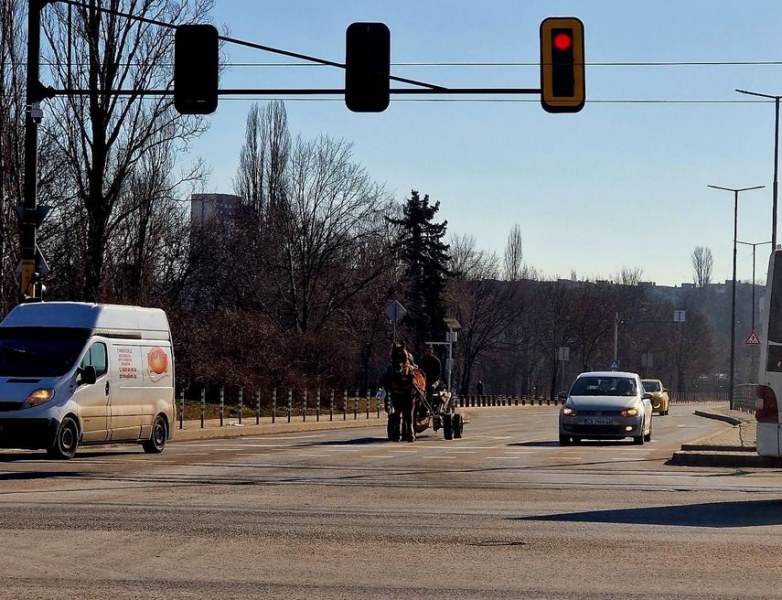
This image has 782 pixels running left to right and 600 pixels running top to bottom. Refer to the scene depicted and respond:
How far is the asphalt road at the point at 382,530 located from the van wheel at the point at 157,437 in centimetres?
249

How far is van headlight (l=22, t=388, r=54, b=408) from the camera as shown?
68.6 ft

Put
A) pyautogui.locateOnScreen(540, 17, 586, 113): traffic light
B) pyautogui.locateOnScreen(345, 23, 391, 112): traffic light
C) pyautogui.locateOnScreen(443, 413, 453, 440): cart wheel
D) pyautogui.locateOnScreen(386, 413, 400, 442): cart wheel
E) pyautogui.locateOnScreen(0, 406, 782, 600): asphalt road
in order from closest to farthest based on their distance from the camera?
pyautogui.locateOnScreen(0, 406, 782, 600): asphalt road < pyautogui.locateOnScreen(540, 17, 586, 113): traffic light < pyautogui.locateOnScreen(345, 23, 391, 112): traffic light < pyautogui.locateOnScreen(386, 413, 400, 442): cart wheel < pyautogui.locateOnScreen(443, 413, 453, 440): cart wheel

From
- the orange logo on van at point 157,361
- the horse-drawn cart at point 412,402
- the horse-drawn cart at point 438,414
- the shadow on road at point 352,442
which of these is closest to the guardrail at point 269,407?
the horse-drawn cart at point 438,414

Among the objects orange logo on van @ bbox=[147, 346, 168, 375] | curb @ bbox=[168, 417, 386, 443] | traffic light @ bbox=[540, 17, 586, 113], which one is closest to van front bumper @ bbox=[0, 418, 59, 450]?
orange logo on van @ bbox=[147, 346, 168, 375]

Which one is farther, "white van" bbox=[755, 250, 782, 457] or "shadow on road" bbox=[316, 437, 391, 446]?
"shadow on road" bbox=[316, 437, 391, 446]

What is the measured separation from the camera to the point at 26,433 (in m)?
20.8

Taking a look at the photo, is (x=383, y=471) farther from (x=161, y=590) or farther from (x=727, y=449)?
(x=161, y=590)

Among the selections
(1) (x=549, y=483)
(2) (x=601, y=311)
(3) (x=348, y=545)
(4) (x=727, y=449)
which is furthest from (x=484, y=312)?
(3) (x=348, y=545)

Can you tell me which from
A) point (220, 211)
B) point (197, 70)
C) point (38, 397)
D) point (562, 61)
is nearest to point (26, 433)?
point (38, 397)

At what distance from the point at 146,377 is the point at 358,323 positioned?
206 feet

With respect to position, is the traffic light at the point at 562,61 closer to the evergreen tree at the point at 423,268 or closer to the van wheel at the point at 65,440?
the van wheel at the point at 65,440

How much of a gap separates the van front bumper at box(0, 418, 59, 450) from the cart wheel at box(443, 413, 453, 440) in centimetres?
1225

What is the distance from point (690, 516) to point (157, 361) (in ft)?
42.5

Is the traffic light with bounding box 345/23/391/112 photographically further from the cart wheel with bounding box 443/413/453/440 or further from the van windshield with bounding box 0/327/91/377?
the cart wheel with bounding box 443/413/453/440
